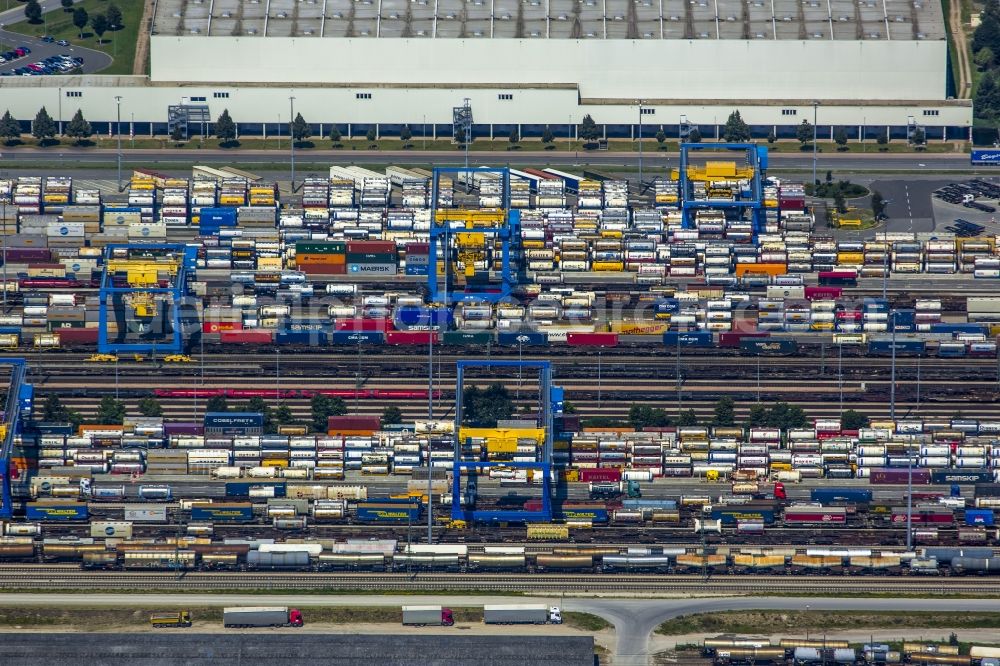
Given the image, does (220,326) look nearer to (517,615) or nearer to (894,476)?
(894,476)

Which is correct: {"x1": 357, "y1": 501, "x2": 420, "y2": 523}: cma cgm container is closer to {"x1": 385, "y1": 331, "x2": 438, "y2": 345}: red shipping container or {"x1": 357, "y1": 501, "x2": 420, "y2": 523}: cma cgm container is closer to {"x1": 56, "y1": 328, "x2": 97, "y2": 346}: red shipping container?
{"x1": 385, "y1": 331, "x2": 438, "y2": 345}: red shipping container

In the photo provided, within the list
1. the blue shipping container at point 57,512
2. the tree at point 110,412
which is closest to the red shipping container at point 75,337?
the tree at point 110,412

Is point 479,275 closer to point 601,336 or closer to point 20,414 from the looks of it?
point 601,336

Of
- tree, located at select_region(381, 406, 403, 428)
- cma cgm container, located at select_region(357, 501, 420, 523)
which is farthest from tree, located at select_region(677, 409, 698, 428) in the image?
cma cgm container, located at select_region(357, 501, 420, 523)

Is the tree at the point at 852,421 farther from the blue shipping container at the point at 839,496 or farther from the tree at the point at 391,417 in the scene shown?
the tree at the point at 391,417

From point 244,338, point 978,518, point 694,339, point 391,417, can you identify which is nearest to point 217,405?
point 391,417

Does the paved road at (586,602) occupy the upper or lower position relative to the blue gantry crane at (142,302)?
lower
